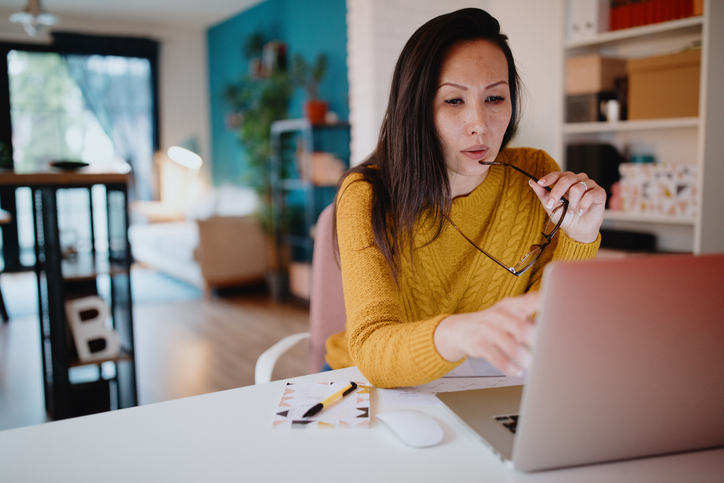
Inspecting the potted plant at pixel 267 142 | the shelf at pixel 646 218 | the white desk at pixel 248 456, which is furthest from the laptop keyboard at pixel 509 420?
the potted plant at pixel 267 142

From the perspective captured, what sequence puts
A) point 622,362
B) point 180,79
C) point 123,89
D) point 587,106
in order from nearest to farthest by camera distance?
point 622,362 < point 587,106 < point 123,89 < point 180,79

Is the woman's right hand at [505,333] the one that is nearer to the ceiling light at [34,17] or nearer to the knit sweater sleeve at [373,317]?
the knit sweater sleeve at [373,317]

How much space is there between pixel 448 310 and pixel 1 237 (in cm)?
639

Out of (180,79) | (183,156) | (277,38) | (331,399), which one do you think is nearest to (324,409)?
(331,399)

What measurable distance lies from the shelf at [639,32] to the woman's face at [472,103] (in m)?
1.64

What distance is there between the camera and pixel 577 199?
998 millimetres

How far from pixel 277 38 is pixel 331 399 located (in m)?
5.40

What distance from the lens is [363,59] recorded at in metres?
3.05

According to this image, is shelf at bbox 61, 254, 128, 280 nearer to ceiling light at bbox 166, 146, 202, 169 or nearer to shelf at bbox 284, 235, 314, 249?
shelf at bbox 284, 235, 314, 249

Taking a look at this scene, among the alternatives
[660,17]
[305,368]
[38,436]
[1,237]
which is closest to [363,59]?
[660,17]

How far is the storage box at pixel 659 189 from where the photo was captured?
7.78 ft

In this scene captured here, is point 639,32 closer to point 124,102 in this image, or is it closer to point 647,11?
point 647,11

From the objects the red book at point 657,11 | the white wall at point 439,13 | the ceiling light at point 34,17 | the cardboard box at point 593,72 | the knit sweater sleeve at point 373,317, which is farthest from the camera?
→ the ceiling light at point 34,17

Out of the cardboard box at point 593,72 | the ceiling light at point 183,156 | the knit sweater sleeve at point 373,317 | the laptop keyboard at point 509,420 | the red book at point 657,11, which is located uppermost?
the red book at point 657,11
